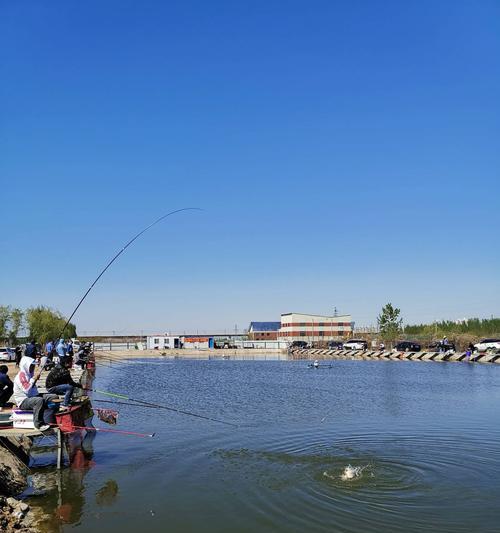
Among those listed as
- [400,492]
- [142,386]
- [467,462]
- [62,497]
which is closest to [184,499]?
[62,497]

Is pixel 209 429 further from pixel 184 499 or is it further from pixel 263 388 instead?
pixel 263 388

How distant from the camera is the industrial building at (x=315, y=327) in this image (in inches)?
5103

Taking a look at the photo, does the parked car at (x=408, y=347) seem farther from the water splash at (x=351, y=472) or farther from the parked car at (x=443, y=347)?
the water splash at (x=351, y=472)

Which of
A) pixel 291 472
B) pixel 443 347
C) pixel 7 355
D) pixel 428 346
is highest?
pixel 7 355

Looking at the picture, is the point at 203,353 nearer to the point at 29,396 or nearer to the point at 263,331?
the point at 263,331

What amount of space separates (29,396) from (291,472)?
7.06 m

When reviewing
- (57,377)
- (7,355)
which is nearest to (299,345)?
(7,355)

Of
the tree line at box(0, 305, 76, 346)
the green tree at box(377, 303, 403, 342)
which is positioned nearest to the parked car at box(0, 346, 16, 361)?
the tree line at box(0, 305, 76, 346)

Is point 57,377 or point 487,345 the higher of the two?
point 57,377

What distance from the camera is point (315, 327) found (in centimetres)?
13025

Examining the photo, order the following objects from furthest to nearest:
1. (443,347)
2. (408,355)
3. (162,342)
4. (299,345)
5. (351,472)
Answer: (162,342) → (299,345) → (443,347) → (408,355) → (351,472)

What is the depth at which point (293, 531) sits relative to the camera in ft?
35.8

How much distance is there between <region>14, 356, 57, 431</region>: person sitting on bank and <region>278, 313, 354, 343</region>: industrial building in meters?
115

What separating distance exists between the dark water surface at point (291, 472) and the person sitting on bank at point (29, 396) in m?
1.60
